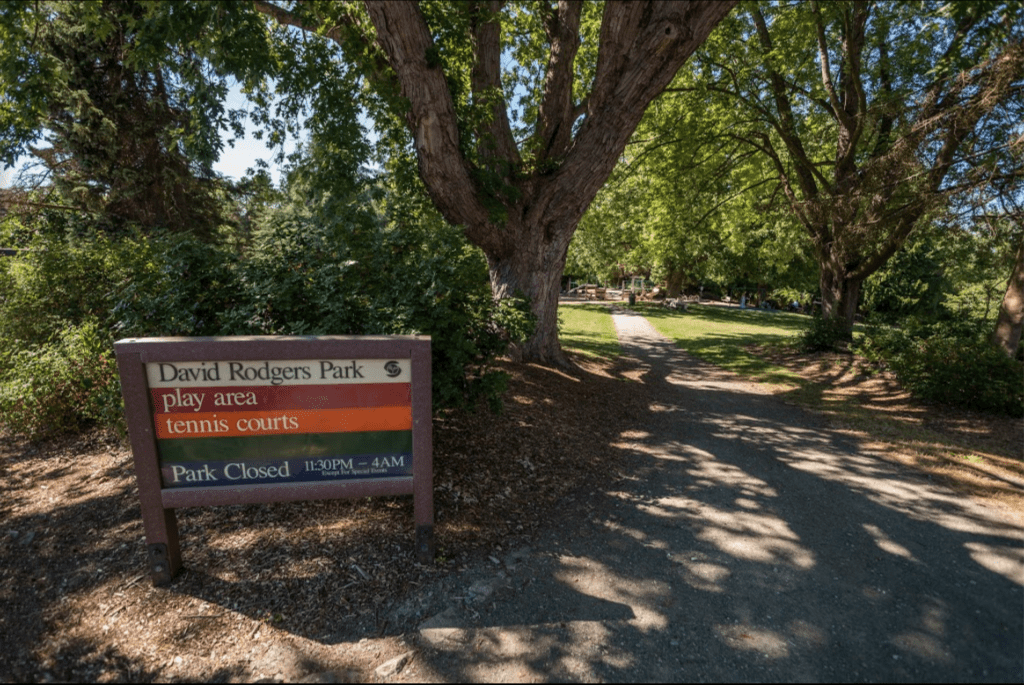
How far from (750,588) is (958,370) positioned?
24.0 feet

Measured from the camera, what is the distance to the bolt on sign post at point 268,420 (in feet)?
9.70

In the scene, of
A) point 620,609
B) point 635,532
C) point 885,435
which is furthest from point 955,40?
point 620,609

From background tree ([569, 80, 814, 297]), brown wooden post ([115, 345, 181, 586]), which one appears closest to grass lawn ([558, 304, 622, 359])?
background tree ([569, 80, 814, 297])

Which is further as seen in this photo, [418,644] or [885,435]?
[885,435]

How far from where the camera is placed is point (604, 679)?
96.7 inches

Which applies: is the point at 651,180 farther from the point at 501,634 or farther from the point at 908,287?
the point at 908,287

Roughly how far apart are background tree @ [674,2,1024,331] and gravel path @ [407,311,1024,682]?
5742mm

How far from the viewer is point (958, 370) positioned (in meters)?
7.77

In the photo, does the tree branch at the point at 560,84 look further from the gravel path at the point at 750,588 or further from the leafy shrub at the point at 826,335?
the leafy shrub at the point at 826,335

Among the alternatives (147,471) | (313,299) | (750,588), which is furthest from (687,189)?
(147,471)

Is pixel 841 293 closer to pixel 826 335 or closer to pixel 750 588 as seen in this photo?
pixel 826 335

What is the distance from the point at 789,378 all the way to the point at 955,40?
710 cm

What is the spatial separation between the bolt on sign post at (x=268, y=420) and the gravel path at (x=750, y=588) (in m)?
1.07

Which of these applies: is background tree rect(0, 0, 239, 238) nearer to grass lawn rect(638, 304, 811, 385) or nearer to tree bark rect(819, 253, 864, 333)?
grass lawn rect(638, 304, 811, 385)
